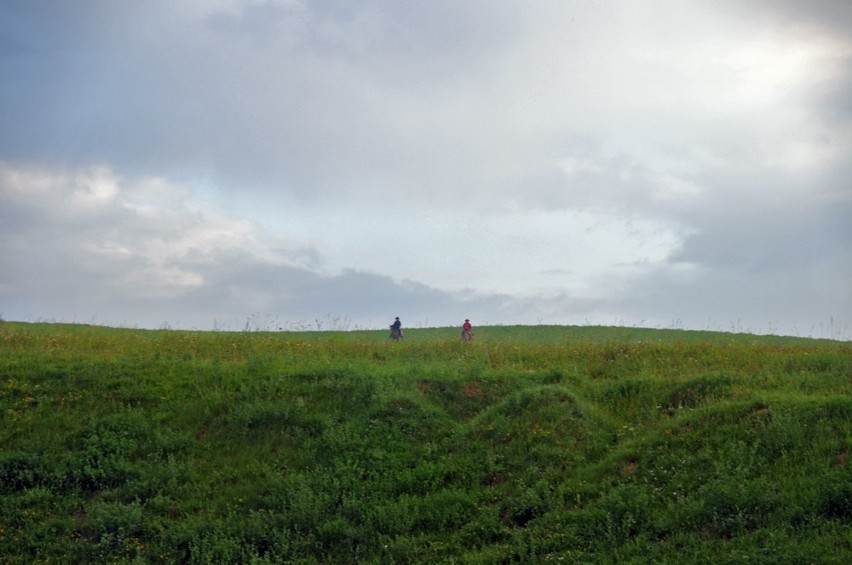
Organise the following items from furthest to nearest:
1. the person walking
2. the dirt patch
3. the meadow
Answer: the person walking → the dirt patch → the meadow

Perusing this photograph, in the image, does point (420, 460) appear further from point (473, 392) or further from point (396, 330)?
point (396, 330)

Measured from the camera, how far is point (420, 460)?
14156 mm

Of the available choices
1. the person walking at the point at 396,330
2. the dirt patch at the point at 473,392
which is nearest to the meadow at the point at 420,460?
the dirt patch at the point at 473,392

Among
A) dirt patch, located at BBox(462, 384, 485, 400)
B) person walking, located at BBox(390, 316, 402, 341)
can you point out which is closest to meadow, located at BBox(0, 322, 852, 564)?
dirt patch, located at BBox(462, 384, 485, 400)

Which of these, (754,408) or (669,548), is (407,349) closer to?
(754,408)

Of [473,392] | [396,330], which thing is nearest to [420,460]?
[473,392]

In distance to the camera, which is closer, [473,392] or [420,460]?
[420,460]

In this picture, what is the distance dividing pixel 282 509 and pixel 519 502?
4.06m

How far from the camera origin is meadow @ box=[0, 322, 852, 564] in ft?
37.0

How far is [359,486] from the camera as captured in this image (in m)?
13.4

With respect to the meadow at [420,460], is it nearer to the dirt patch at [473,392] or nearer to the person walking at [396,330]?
the dirt patch at [473,392]

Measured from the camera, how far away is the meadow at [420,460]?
11273 millimetres

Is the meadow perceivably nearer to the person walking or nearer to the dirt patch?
the dirt patch

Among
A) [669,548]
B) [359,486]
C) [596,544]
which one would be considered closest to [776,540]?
[669,548]
